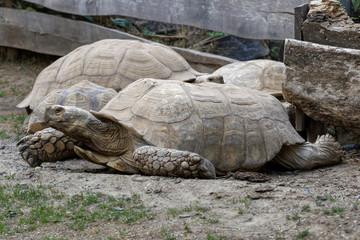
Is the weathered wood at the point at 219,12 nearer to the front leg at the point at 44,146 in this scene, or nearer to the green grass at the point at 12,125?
the green grass at the point at 12,125

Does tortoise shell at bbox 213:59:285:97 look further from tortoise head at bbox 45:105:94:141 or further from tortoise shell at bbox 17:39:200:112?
tortoise head at bbox 45:105:94:141

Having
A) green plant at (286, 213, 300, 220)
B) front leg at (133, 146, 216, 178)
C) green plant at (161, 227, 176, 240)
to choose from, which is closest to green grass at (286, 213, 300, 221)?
green plant at (286, 213, 300, 220)

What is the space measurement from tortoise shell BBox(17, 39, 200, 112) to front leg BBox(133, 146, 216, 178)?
202 centimetres

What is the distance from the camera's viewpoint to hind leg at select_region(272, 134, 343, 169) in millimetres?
5129

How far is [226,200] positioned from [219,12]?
430 cm

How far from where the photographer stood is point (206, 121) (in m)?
4.78

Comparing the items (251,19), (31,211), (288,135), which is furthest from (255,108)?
(251,19)

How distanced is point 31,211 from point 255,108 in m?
2.05

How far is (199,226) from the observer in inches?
138

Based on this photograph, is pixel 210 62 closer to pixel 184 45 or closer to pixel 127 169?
pixel 184 45

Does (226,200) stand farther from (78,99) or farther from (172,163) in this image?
(78,99)

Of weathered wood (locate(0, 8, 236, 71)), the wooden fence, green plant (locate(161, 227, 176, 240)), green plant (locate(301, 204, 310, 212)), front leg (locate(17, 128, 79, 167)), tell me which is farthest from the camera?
weathered wood (locate(0, 8, 236, 71))

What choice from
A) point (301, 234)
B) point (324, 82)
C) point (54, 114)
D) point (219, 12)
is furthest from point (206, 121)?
point (219, 12)

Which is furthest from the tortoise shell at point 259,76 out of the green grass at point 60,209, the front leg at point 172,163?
the green grass at point 60,209
